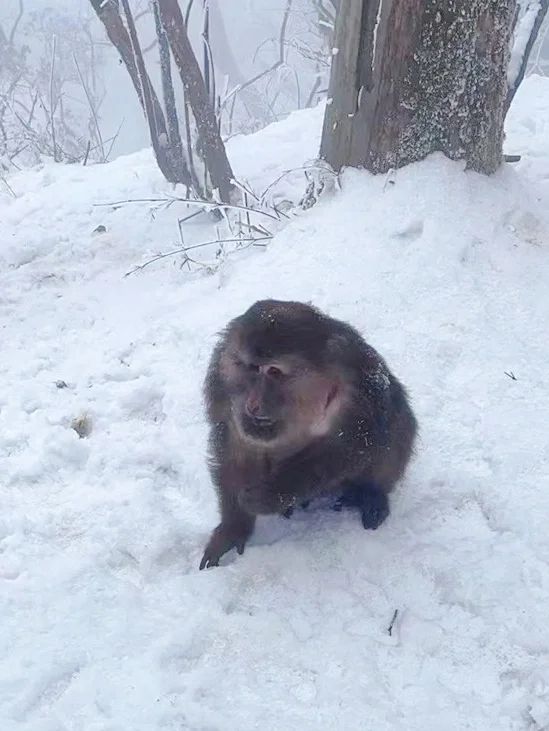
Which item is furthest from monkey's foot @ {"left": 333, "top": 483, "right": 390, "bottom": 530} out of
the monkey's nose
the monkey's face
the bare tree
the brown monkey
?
the bare tree

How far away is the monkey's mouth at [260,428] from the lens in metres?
1.94

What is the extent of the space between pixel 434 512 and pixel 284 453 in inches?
28.1

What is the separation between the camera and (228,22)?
1179 inches

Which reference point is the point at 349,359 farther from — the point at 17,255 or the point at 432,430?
the point at 17,255

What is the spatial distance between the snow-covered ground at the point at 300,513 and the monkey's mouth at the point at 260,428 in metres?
0.56

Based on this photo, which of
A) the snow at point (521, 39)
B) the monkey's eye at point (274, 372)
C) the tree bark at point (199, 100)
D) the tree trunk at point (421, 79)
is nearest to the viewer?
the monkey's eye at point (274, 372)

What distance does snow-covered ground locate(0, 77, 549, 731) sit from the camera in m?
1.94

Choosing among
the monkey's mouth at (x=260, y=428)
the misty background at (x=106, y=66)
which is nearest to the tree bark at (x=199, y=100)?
the monkey's mouth at (x=260, y=428)

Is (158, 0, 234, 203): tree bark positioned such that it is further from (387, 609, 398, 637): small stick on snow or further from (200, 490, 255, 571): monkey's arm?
(387, 609, 398, 637): small stick on snow

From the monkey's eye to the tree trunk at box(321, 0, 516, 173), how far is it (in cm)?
231

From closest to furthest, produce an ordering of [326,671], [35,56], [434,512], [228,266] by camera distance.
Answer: [326,671]
[434,512]
[228,266]
[35,56]

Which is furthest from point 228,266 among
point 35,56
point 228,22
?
point 228,22

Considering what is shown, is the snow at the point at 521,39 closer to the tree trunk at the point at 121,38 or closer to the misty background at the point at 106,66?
the tree trunk at the point at 121,38

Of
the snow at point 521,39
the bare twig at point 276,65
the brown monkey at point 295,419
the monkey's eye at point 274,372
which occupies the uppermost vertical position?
the snow at point 521,39
